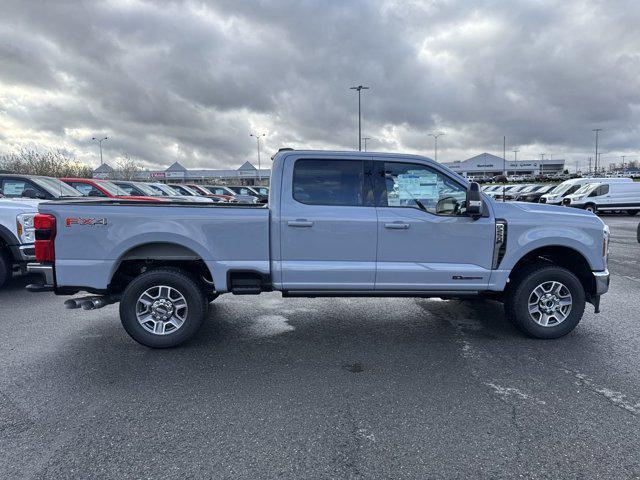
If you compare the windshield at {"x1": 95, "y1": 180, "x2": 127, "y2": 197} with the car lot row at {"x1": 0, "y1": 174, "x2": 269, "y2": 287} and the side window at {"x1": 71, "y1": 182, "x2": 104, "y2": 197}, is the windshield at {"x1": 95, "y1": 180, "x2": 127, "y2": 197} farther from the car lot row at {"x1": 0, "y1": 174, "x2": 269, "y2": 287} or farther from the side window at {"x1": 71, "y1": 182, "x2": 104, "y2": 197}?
the side window at {"x1": 71, "y1": 182, "x2": 104, "y2": 197}

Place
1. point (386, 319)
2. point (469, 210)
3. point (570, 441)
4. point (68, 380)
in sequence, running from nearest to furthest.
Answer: point (570, 441) < point (68, 380) < point (469, 210) < point (386, 319)

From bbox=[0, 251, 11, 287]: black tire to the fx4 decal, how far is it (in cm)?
345

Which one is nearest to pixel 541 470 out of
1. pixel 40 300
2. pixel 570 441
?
pixel 570 441

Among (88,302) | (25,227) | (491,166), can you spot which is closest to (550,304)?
(88,302)

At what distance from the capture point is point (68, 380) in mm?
3768

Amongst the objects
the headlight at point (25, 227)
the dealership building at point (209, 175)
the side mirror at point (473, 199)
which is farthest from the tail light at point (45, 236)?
the dealership building at point (209, 175)

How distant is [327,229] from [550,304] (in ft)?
8.74

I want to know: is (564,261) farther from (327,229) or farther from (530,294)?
(327,229)

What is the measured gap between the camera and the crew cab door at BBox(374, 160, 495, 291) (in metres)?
4.52

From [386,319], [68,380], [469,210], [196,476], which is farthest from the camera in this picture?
[386,319]

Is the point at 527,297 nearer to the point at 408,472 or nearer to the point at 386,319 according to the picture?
the point at 386,319

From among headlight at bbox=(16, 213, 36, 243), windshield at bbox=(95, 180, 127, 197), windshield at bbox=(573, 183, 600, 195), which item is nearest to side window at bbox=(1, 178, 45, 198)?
headlight at bbox=(16, 213, 36, 243)

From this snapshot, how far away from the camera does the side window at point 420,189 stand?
15.1ft

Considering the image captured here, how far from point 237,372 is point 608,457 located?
2.89 metres
